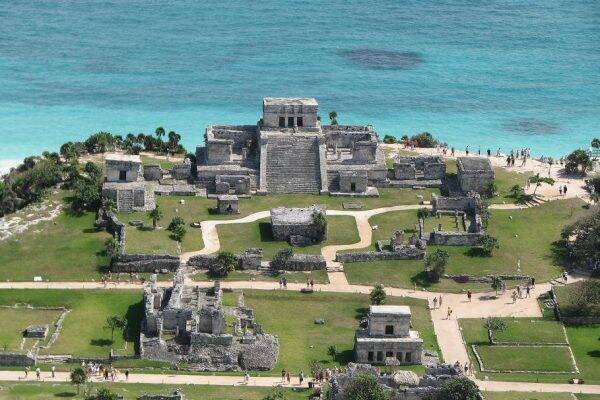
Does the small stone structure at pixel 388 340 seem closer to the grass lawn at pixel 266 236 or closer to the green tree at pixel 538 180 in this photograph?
the grass lawn at pixel 266 236

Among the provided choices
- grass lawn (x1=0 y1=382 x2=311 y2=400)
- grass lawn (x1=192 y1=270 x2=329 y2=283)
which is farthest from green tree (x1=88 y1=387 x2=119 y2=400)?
grass lawn (x1=192 y1=270 x2=329 y2=283)

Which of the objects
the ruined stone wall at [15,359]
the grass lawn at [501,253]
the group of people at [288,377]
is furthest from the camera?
the grass lawn at [501,253]

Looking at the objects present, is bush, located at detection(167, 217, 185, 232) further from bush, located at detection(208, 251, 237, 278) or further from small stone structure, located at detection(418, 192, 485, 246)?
small stone structure, located at detection(418, 192, 485, 246)

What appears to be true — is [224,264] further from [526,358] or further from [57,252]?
[526,358]

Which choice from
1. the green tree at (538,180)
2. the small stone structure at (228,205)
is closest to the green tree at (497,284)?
the green tree at (538,180)

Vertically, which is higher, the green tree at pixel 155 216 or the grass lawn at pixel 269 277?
the green tree at pixel 155 216

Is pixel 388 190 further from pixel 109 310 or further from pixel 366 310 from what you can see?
pixel 109 310
